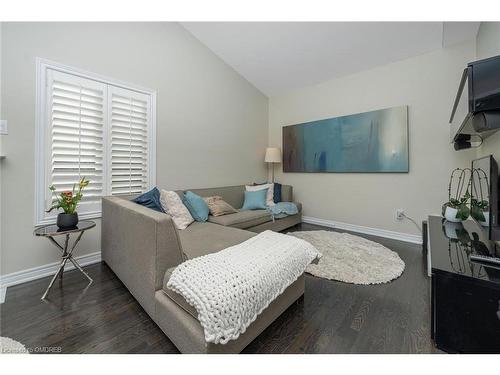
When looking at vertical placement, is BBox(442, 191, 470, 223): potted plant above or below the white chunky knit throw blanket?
above

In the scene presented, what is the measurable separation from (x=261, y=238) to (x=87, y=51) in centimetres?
259

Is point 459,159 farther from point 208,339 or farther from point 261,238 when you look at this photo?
point 208,339

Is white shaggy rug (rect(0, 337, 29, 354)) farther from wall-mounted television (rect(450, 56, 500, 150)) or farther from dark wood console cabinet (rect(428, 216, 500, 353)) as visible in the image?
wall-mounted television (rect(450, 56, 500, 150))

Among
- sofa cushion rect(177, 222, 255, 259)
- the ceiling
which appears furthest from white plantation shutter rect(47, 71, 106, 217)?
the ceiling

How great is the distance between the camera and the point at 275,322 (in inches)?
53.6

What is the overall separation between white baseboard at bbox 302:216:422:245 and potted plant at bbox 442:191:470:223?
0.89 m

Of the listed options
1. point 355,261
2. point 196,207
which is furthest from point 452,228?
point 196,207

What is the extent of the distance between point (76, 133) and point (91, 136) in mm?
128

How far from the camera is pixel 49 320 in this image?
139cm

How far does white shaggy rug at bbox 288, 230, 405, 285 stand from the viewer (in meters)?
1.92

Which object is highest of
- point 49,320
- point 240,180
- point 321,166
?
point 321,166

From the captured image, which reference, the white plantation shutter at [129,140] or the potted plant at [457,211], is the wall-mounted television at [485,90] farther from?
the white plantation shutter at [129,140]
